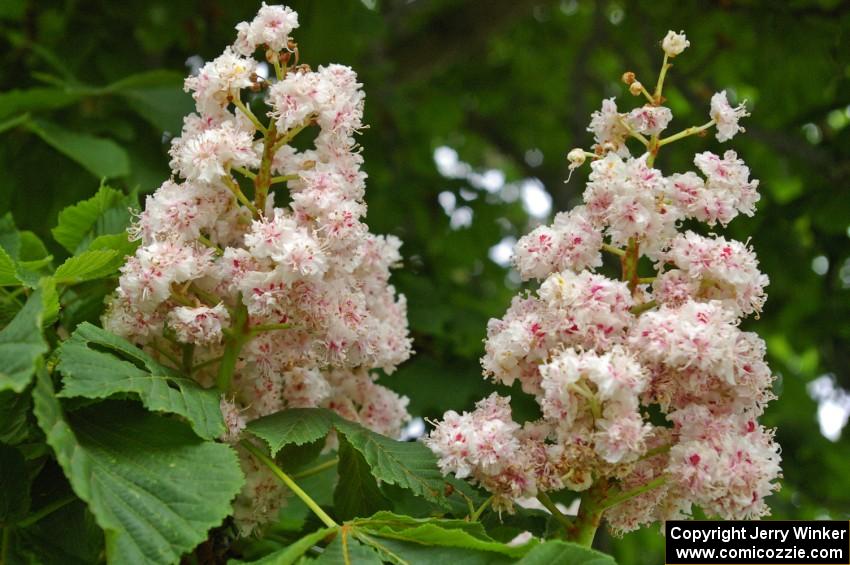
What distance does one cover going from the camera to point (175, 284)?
2.19m

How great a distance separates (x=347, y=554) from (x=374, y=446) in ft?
1.02

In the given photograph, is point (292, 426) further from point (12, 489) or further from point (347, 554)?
point (12, 489)

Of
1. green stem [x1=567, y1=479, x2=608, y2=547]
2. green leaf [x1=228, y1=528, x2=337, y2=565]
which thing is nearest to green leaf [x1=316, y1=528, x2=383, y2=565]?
green leaf [x1=228, y1=528, x2=337, y2=565]

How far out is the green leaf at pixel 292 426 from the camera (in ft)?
6.93

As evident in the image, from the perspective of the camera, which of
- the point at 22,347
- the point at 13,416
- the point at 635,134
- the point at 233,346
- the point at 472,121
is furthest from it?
the point at 472,121

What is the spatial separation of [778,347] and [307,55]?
5.71 m

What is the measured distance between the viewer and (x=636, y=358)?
77.1 inches

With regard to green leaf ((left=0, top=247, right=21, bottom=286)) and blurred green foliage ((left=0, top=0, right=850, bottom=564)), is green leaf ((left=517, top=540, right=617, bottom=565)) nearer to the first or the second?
green leaf ((left=0, top=247, right=21, bottom=286))

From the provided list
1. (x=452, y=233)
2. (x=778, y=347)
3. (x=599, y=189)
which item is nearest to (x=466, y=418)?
(x=599, y=189)

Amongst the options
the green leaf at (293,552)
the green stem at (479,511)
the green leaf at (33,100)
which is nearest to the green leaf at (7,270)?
the green leaf at (293,552)

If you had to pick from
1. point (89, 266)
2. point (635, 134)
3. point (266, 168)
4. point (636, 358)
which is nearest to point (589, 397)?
point (636, 358)

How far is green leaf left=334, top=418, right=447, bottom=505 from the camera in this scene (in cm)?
214

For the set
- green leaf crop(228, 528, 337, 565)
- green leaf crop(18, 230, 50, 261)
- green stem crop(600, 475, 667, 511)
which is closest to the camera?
green leaf crop(228, 528, 337, 565)

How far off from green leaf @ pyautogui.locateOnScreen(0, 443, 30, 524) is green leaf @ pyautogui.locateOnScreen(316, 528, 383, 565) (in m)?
0.65
